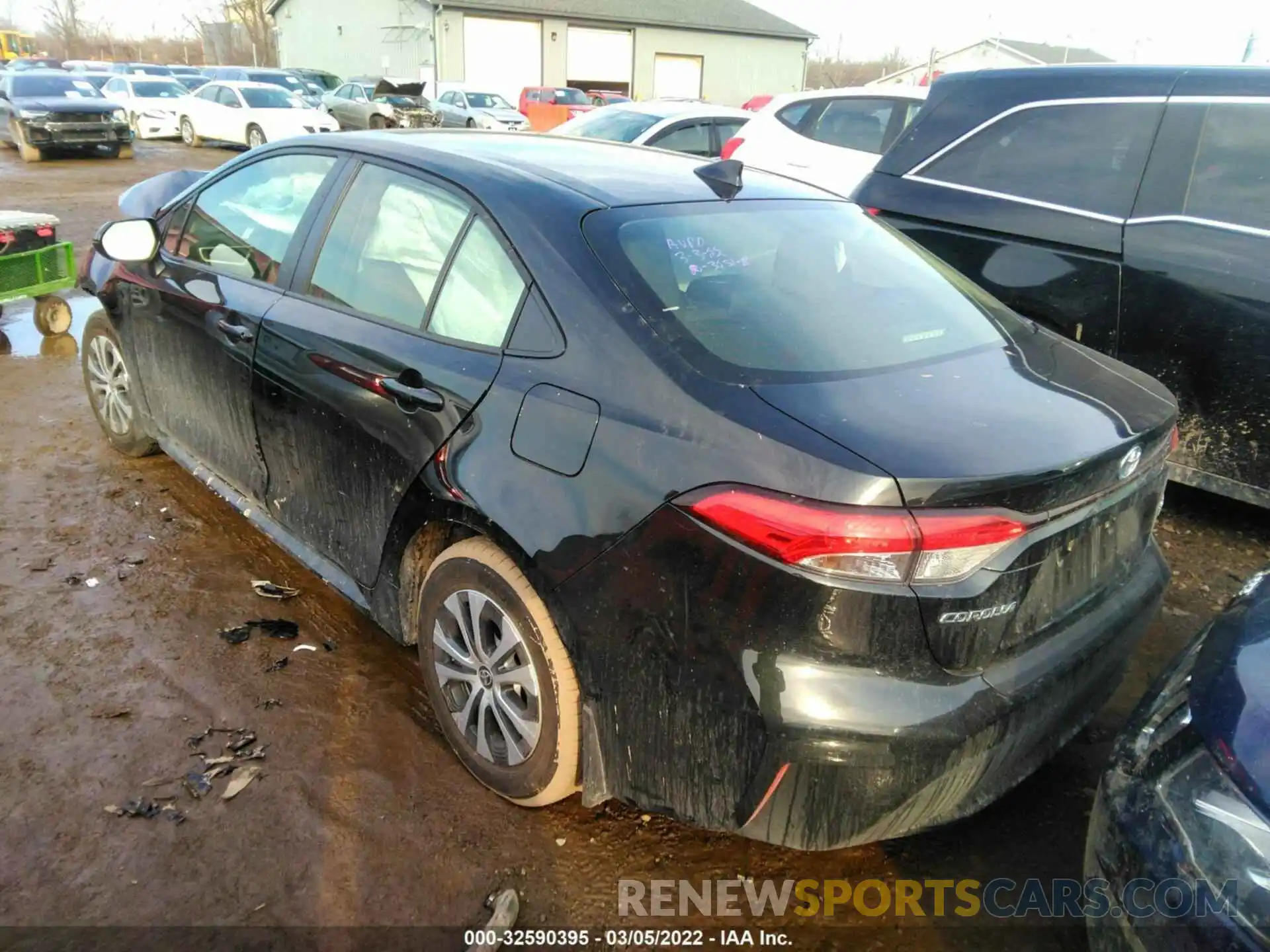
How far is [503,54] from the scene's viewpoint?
1442 inches

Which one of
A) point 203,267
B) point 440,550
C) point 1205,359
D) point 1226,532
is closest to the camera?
point 440,550

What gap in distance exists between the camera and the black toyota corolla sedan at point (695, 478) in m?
1.84

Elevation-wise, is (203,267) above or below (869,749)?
above

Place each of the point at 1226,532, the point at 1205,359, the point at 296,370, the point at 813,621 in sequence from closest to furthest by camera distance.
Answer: the point at 813,621
the point at 296,370
the point at 1205,359
the point at 1226,532

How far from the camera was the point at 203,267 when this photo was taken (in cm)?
357

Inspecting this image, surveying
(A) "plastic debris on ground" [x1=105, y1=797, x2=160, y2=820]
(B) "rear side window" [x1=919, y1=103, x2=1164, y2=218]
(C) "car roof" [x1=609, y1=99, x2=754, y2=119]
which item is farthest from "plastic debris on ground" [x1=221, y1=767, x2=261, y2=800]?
(C) "car roof" [x1=609, y1=99, x2=754, y2=119]

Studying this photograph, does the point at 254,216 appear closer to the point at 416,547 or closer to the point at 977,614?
the point at 416,547

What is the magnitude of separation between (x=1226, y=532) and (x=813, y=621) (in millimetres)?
3558

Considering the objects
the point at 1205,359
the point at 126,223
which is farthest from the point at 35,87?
the point at 1205,359

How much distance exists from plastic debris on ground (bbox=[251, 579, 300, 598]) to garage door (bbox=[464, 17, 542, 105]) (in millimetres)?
35079

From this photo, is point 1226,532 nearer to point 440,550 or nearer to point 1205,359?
point 1205,359

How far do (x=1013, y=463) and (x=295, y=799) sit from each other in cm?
207

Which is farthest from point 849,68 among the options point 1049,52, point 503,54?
point 503,54

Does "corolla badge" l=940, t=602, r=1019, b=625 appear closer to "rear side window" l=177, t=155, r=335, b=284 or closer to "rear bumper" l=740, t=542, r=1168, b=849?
"rear bumper" l=740, t=542, r=1168, b=849
